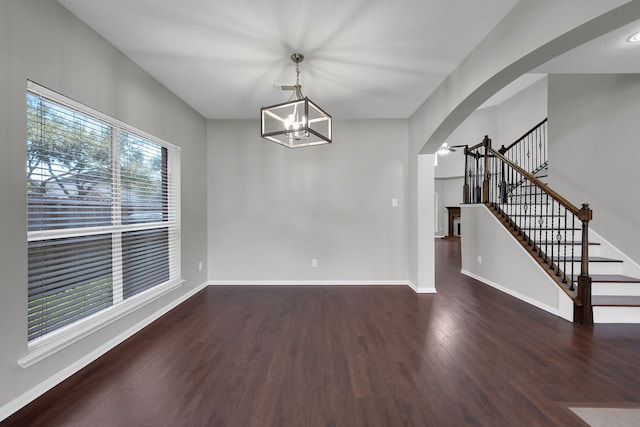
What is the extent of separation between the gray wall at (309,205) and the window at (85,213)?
127 cm

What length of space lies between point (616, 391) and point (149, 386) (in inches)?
128

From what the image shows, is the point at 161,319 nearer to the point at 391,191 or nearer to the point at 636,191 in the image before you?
the point at 391,191

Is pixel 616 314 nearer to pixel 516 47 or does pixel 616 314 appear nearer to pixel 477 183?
pixel 477 183

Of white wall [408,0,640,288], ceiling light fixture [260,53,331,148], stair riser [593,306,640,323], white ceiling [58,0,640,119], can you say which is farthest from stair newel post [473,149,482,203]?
ceiling light fixture [260,53,331,148]

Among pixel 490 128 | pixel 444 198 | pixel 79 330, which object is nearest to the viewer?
pixel 79 330

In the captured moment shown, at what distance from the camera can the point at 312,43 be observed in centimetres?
244

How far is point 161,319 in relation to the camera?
3.11 meters

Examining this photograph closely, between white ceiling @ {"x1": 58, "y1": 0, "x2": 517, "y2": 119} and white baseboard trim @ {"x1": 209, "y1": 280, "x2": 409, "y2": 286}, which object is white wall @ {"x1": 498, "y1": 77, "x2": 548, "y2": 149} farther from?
white baseboard trim @ {"x1": 209, "y1": 280, "x2": 409, "y2": 286}

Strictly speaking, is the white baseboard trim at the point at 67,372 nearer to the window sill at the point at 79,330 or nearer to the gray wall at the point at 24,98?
the gray wall at the point at 24,98

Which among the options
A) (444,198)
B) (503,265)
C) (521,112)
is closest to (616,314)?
(503,265)

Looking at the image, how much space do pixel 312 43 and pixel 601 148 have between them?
444 centimetres

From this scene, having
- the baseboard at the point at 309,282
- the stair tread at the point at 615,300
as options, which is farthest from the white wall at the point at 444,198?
the stair tread at the point at 615,300

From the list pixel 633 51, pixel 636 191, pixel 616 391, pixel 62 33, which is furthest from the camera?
pixel 636 191

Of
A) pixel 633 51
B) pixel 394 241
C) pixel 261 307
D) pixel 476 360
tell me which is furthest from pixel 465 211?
pixel 261 307
